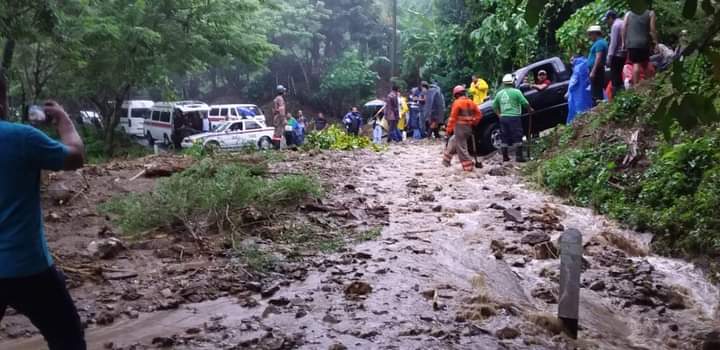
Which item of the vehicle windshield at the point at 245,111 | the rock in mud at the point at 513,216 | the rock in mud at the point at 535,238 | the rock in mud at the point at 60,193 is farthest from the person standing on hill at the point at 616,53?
the vehicle windshield at the point at 245,111

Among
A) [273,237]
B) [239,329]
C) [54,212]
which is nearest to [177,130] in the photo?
[54,212]

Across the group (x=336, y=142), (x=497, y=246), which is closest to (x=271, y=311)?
(x=497, y=246)

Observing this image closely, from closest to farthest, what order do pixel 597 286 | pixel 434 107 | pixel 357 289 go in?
pixel 357 289
pixel 597 286
pixel 434 107

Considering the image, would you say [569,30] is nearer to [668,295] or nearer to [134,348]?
[668,295]

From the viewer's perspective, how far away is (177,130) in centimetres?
2923

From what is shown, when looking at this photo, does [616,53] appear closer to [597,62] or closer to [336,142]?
[597,62]

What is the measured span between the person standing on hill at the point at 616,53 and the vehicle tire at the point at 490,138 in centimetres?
263

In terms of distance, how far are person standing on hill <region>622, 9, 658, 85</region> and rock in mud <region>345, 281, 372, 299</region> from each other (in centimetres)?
642

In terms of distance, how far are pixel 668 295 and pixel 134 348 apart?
4325 millimetres

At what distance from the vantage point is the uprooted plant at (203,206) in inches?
271

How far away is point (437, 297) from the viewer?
5.31m

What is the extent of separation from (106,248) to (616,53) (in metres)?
8.14

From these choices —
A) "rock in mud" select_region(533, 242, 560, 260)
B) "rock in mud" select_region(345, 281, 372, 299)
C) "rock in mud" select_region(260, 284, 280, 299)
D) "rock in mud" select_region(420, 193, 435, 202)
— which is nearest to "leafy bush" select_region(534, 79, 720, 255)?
"rock in mud" select_region(533, 242, 560, 260)

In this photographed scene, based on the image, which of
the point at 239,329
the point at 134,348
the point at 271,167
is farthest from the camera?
the point at 271,167
